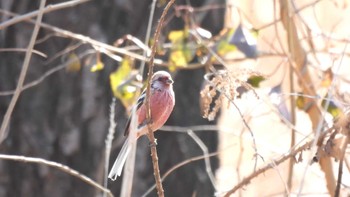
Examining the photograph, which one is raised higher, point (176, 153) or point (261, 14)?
point (261, 14)

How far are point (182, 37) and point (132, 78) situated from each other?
0.36 m

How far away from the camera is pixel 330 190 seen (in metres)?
2.92

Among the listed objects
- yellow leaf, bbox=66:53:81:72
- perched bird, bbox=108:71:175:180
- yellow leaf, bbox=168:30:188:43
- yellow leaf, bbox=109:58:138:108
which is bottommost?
perched bird, bbox=108:71:175:180

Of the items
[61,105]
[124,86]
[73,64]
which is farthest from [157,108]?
[61,105]

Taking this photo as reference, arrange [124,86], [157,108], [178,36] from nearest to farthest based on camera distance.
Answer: [157,108] < [124,86] < [178,36]

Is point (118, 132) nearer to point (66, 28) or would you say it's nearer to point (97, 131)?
point (97, 131)

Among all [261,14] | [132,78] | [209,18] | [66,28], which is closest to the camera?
[132,78]

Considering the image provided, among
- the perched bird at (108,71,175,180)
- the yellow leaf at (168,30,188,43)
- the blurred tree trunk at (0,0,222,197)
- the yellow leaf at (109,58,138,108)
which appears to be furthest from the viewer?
the blurred tree trunk at (0,0,222,197)

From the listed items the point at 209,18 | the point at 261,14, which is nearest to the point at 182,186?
the point at 209,18

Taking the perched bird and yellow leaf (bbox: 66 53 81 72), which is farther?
yellow leaf (bbox: 66 53 81 72)

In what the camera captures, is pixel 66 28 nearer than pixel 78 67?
No

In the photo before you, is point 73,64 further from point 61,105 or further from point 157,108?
point 157,108

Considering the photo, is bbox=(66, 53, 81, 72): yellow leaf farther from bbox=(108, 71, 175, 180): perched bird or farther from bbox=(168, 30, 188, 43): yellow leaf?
bbox=(108, 71, 175, 180): perched bird

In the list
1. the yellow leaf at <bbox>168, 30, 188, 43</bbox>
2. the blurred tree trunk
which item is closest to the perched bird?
the yellow leaf at <bbox>168, 30, 188, 43</bbox>
